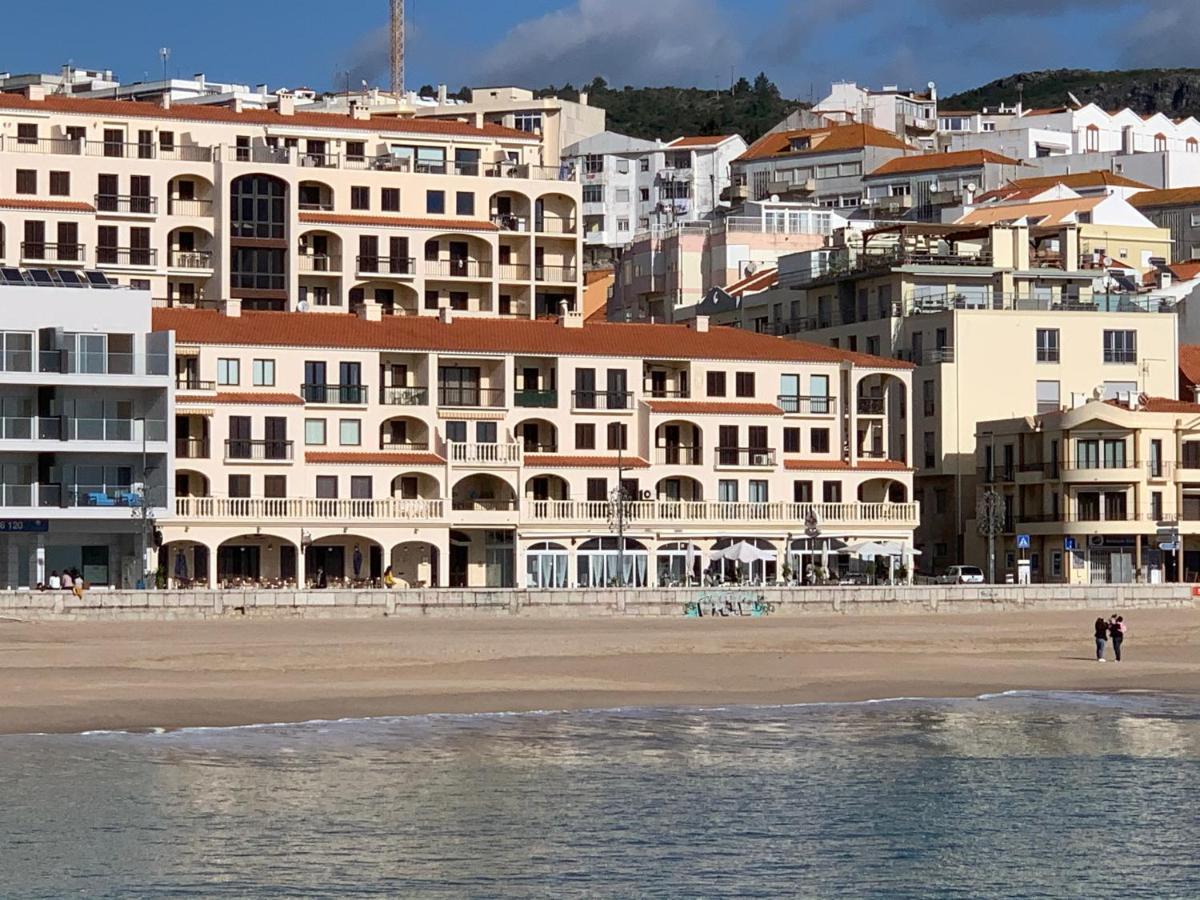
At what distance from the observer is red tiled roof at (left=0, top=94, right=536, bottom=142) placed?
110m

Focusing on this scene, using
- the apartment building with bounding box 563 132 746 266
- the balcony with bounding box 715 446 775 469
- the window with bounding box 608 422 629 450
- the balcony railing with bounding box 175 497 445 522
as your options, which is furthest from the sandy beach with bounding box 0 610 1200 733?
the apartment building with bounding box 563 132 746 266

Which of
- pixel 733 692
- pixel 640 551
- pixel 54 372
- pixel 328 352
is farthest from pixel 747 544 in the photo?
pixel 733 692

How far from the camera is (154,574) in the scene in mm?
80875

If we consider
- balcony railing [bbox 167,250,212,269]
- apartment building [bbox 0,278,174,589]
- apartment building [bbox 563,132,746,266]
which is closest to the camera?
apartment building [bbox 0,278,174,589]

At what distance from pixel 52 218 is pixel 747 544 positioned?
3455 cm

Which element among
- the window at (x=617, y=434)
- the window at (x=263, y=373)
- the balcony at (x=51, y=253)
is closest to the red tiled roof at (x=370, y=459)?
the window at (x=263, y=373)

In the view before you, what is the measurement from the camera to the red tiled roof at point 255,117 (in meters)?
110

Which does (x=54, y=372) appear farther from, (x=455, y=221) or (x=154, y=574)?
(x=455, y=221)

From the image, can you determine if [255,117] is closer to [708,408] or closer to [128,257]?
[128,257]

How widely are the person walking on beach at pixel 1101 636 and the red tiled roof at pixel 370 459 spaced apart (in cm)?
2980

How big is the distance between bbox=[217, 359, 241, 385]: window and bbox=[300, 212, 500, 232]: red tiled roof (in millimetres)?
21917

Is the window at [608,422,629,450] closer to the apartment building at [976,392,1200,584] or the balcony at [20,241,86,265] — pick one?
the apartment building at [976,392,1200,584]

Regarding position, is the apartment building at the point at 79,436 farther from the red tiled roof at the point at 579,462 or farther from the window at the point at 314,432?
the red tiled roof at the point at 579,462

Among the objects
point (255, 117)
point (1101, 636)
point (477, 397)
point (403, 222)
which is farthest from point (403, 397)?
point (1101, 636)
